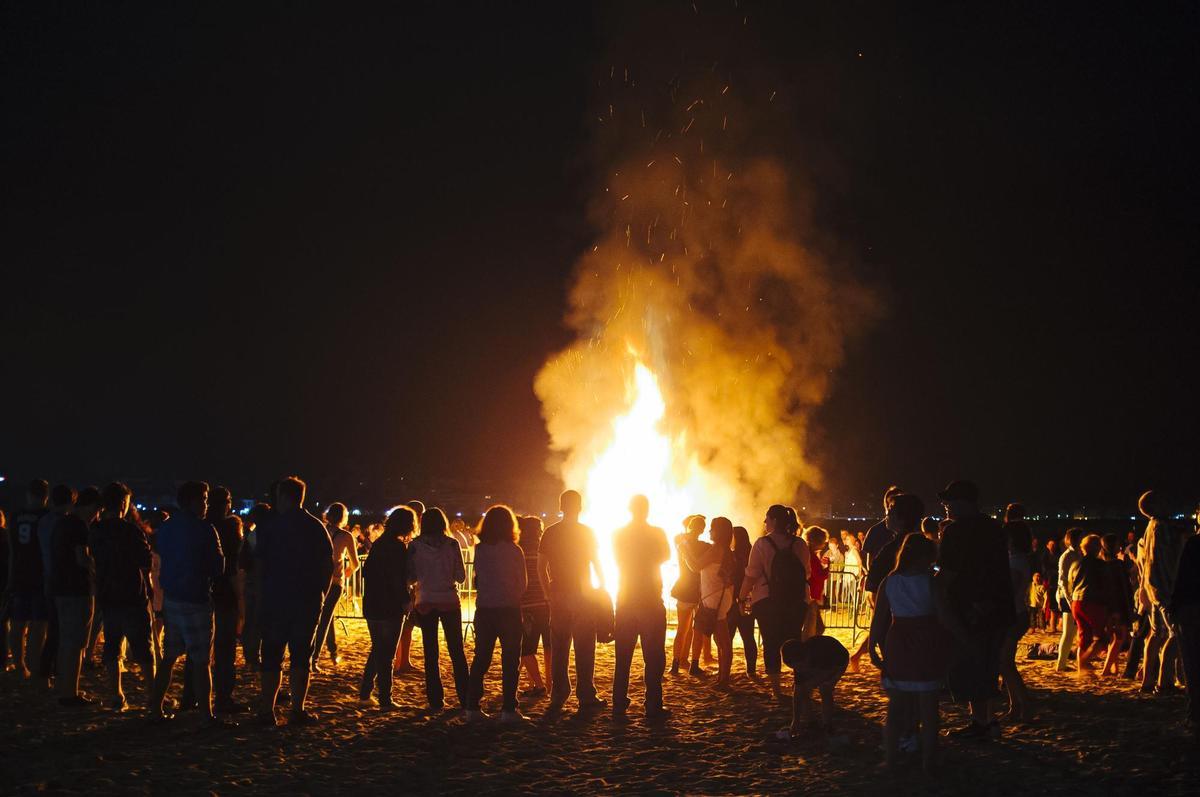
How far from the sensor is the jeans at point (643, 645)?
929cm

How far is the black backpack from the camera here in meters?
9.30

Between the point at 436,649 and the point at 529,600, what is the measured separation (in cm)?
102

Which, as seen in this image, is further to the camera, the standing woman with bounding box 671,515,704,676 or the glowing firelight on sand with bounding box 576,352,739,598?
the glowing firelight on sand with bounding box 576,352,739,598

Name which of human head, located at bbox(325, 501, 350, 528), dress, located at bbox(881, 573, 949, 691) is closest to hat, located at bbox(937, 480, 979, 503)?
dress, located at bbox(881, 573, 949, 691)

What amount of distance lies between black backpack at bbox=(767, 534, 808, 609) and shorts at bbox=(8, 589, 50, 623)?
7.34m

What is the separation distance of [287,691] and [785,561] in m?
5.35

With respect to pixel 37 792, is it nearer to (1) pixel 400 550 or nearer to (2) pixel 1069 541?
(1) pixel 400 550

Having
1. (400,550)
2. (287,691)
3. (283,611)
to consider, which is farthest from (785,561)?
(287,691)

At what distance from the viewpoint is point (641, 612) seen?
30.5 ft

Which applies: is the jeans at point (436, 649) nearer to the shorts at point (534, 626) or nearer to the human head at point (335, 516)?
the shorts at point (534, 626)

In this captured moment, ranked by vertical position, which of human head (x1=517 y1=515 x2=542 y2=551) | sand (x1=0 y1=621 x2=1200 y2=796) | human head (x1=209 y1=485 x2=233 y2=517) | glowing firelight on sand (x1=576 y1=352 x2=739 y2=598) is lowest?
sand (x1=0 y1=621 x2=1200 y2=796)

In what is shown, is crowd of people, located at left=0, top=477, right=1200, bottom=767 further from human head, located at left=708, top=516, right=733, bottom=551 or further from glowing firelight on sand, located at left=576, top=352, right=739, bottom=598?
glowing firelight on sand, located at left=576, top=352, right=739, bottom=598

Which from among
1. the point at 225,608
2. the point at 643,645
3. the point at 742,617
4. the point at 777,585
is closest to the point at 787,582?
the point at 777,585

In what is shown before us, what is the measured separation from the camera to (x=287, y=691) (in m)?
10.2
